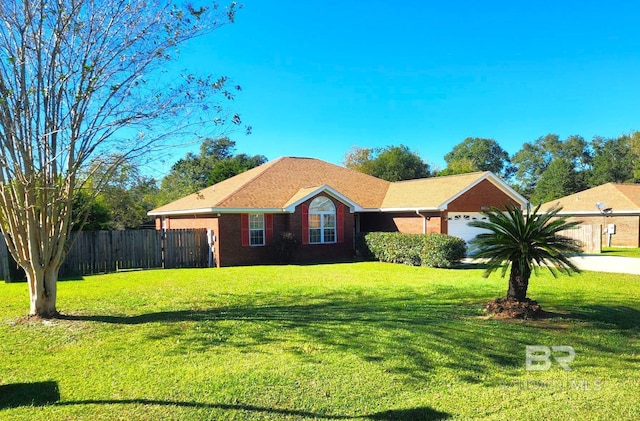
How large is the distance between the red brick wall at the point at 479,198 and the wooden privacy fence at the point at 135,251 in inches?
467

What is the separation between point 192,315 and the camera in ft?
27.2

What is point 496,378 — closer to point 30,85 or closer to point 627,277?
point 30,85

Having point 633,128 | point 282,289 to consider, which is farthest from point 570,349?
point 633,128

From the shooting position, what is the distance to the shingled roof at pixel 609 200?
27905mm

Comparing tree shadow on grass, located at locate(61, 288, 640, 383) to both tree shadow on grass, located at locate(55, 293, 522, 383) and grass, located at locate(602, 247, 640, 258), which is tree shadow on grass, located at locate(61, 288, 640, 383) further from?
grass, located at locate(602, 247, 640, 258)

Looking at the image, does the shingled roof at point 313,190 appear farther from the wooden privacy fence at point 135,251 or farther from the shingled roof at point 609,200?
the shingled roof at point 609,200

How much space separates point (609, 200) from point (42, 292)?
33.0 meters

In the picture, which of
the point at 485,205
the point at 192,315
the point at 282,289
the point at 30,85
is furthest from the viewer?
the point at 485,205

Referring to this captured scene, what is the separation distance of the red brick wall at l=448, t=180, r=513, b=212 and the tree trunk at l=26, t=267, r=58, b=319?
16.6 m

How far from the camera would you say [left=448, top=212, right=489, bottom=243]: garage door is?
2070cm

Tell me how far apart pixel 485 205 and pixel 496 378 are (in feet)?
58.7

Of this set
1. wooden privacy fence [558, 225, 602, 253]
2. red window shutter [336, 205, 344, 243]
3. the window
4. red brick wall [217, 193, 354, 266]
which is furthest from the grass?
the window

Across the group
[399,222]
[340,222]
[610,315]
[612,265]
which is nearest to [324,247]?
[340,222]

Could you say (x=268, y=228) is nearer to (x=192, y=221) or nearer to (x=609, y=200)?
(x=192, y=221)
